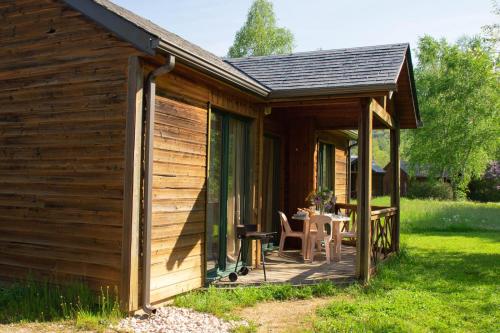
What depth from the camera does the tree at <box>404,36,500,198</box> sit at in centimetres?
3112

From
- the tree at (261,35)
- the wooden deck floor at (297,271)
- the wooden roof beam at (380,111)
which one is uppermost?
the tree at (261,35)

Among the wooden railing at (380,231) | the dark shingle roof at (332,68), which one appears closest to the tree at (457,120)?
the wooden railing at (380,231)

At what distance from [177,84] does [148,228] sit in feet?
6.17

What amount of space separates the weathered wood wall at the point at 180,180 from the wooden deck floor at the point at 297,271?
88 centimetres

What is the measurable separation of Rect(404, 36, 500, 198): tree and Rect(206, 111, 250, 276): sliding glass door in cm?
2672

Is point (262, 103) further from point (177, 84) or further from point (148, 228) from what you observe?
point (148, 228)

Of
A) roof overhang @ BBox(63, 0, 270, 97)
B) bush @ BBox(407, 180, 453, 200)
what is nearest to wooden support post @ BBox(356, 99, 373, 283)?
roof overhang @ BBox(63, 0, 270, 97)

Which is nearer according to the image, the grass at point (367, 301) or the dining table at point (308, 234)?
the grass at point (367, 301)

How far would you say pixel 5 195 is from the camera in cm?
632

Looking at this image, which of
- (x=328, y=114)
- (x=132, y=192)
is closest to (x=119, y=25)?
(x=132, y=192)

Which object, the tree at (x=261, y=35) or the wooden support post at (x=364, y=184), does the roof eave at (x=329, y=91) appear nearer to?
the wooden support post at (x=364, y=184)

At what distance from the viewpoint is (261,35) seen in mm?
33719

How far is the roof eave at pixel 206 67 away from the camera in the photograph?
5305 mm

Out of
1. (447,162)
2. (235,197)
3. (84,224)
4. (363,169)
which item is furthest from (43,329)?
(447,162)
